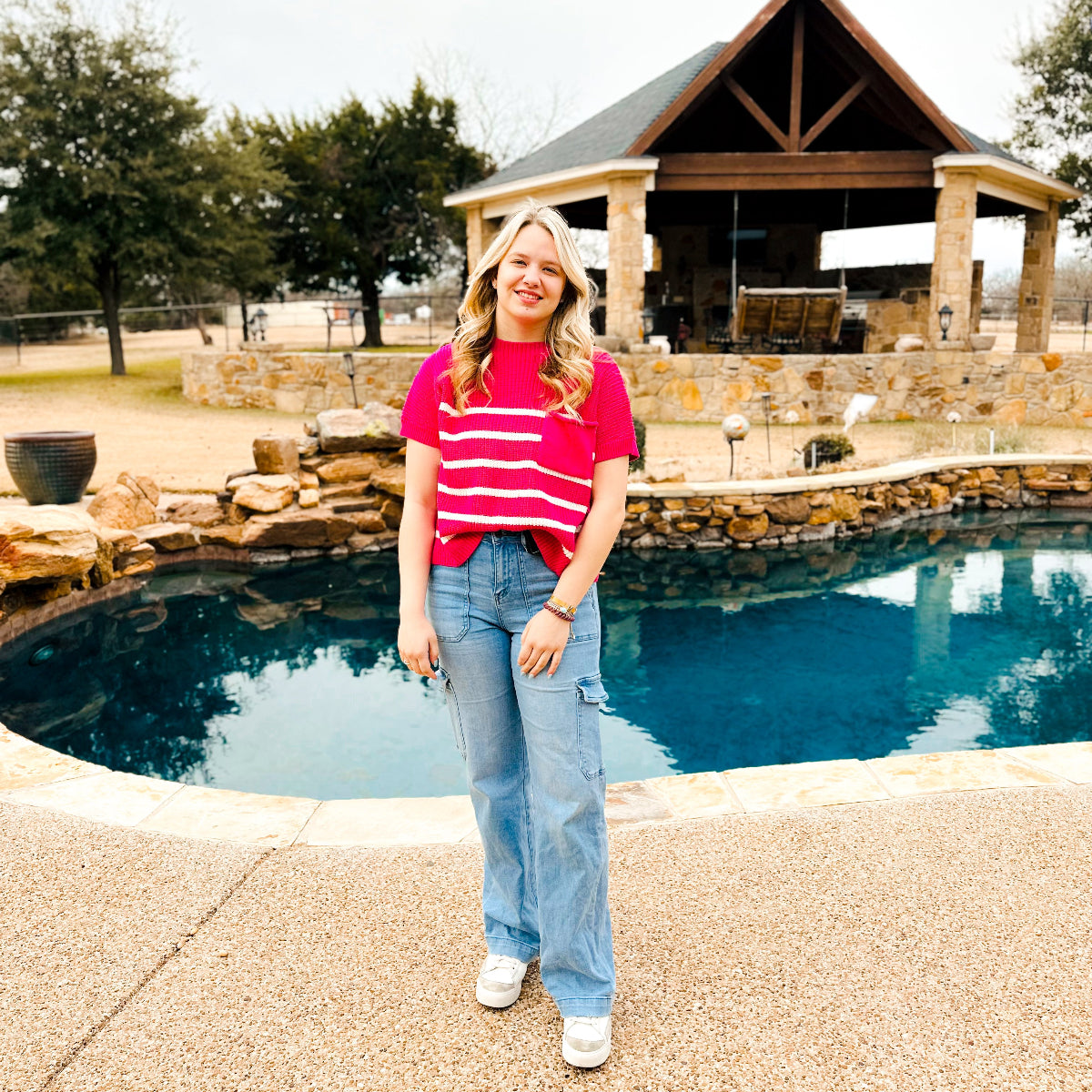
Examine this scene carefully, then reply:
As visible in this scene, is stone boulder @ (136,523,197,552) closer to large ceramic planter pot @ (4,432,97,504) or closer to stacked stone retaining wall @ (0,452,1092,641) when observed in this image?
stacked stone retaining wall @ (0,452,1092,641)

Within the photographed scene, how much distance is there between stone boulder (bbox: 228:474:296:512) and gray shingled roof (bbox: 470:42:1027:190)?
835 cm

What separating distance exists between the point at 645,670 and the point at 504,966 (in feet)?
14.9

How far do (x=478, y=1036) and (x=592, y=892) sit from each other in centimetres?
42

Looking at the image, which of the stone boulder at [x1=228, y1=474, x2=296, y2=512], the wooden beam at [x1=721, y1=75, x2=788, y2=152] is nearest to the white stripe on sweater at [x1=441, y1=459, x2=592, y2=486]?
the stone boulder at [x1=228, y1=474, x2=296, y2=512]

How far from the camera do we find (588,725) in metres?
2.14

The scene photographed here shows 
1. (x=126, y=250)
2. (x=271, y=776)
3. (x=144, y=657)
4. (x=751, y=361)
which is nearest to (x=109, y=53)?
(x=126, y=250)

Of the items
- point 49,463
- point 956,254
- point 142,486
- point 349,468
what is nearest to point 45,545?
point 142,486

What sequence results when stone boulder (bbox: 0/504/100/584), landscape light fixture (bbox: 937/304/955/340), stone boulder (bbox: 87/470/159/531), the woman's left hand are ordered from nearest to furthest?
the woman's left hand, stone boulder (bbox: 0/504/100/584), stone boulder (bbox: 87/470/159/531), landscape light fixture (bbox: 937/304/955/340)

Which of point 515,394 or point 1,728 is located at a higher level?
point 515,394

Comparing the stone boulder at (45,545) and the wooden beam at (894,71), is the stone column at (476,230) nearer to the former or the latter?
the wooden beam at (894,71)

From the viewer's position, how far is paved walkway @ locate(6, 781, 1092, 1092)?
7.03ft

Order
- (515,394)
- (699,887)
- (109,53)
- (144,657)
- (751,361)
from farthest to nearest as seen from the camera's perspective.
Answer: (109,53) < (751,361) < (144,657) < (699,887) < (515,394)

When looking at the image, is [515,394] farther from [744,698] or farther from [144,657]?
[144,657]

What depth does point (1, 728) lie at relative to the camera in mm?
4340
